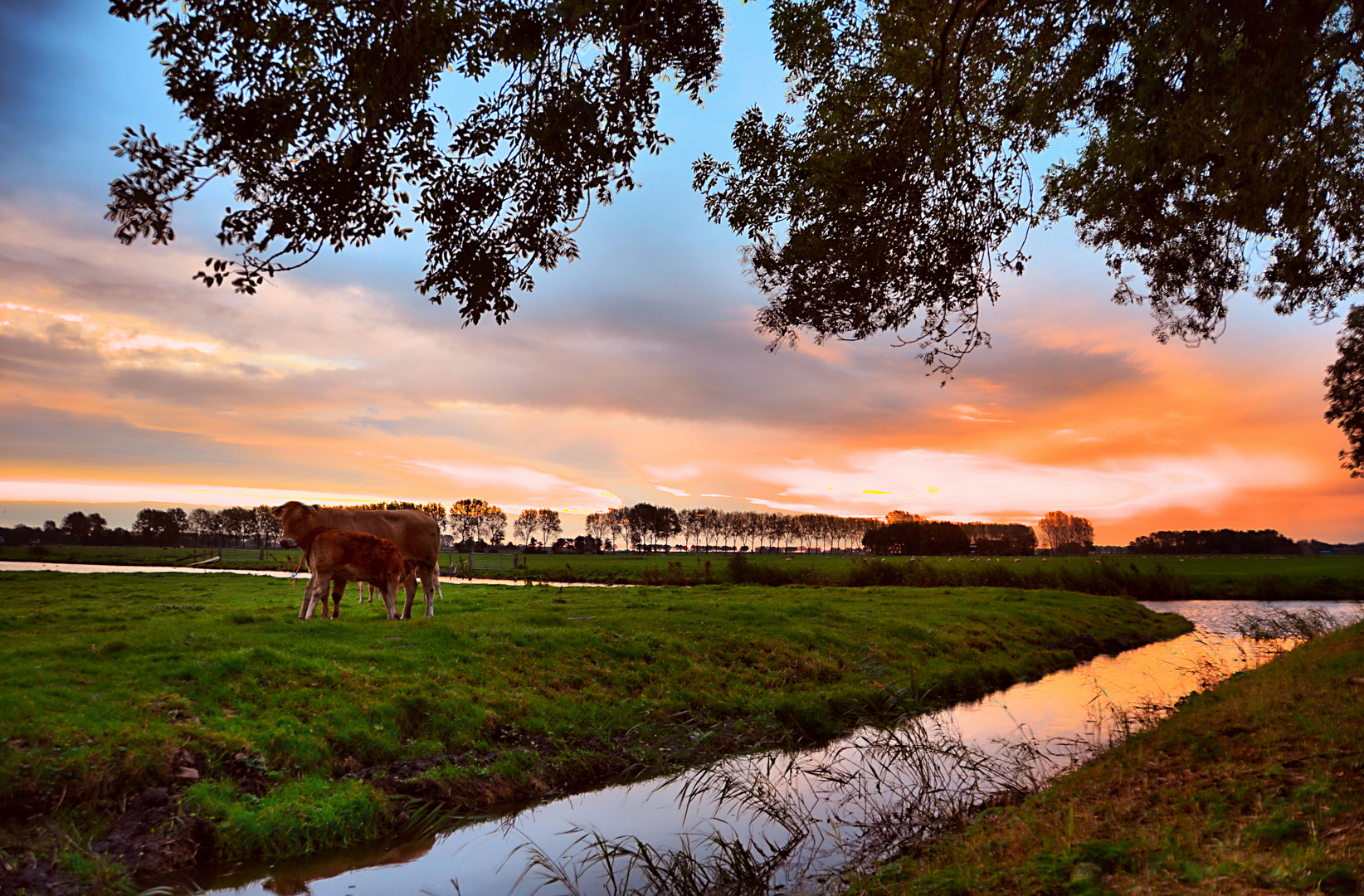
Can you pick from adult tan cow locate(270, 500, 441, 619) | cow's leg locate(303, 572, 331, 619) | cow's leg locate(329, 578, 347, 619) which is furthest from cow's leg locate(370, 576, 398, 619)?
adult tan cow locate(270, 500, 441, 619)

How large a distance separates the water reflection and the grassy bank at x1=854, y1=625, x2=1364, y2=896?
1.20 metres

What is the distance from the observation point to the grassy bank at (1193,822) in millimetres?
5547

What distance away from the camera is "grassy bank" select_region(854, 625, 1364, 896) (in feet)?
18.2

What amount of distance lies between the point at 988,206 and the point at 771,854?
10.6 metres

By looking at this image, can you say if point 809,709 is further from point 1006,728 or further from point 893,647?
point 893,647

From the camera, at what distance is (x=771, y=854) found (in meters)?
8.74

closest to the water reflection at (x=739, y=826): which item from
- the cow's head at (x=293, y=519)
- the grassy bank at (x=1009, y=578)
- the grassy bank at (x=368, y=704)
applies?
the grassy bank at (x=368, y=704)

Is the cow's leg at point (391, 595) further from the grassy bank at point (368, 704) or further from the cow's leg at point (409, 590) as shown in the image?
the cow's leg at point (409, 590)

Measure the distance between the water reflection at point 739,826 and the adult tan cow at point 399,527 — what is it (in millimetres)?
13601

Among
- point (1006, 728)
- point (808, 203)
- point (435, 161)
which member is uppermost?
point (808, 203)

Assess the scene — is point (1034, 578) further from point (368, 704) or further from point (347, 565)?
point (368, 704)

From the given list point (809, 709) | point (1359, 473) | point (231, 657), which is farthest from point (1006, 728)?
point (1359, 473)

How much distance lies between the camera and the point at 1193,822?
700 centimetres

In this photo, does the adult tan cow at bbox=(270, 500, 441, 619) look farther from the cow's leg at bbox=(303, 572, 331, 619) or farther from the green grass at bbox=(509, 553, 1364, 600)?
the green grass at bbox=(509, 553, 1364, 600)
